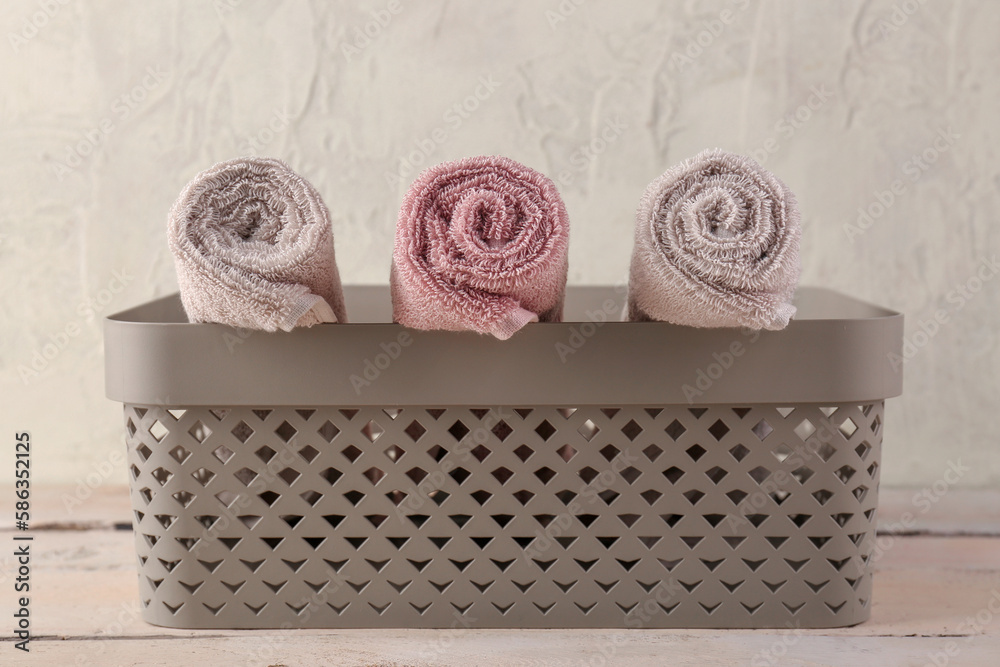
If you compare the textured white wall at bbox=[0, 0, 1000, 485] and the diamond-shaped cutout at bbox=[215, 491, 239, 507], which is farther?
the textured white wall at bbox=[0, 0, 1000, 485]

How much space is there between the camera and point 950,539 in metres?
0.72

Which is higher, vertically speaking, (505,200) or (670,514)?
(505,200)

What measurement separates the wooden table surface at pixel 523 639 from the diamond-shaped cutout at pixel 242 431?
13 cm

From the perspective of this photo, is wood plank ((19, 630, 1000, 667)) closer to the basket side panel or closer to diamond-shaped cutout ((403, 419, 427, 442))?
the basket side panel

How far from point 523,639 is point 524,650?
0.6 inches

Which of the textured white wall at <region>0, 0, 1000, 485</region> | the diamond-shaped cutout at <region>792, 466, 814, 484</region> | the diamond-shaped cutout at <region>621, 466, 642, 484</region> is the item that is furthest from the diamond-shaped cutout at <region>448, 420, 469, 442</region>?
the textured white wall at <region>0, 0, 1000, 485</region>

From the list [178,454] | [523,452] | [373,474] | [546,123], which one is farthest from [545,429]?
[546,123]

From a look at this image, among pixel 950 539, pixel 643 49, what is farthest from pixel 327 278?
pixel 950 539

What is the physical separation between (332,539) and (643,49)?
59 cm

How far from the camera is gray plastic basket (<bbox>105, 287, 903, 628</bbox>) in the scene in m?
0.48

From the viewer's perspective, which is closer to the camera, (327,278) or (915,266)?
(327,278)

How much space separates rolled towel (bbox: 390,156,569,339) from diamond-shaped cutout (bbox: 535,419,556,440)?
0.09 meters

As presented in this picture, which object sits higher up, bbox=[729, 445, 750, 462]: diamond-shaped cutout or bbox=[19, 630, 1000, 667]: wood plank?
bbox=[729, 445, 750, 462]: diamond-shaped cutout

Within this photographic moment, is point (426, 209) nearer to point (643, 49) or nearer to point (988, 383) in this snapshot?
point (643, 49)
